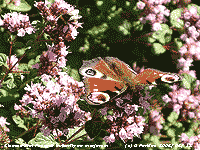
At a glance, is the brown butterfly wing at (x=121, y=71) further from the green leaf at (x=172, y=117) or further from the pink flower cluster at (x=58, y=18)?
the green leaf at (x=172, y=117)

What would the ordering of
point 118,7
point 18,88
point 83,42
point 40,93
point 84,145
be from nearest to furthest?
point 40,93 → point 18,88 → point 84,145 → point 83,42 → point 118,7

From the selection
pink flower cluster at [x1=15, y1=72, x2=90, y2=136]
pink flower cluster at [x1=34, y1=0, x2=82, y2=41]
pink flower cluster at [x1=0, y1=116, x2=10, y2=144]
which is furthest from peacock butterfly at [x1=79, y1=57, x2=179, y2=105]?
pink flower cluster at [x1=0, y1=116, x2=10, y2=144]

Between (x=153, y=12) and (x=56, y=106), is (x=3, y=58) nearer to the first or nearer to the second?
(x=56, y=106)

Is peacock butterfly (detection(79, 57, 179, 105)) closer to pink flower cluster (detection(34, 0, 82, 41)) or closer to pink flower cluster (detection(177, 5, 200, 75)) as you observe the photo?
pink flower cluster (detection(34, 0, 82, 41))

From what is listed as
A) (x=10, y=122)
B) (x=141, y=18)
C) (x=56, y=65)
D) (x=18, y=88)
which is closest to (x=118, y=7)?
(x=141, y=18)

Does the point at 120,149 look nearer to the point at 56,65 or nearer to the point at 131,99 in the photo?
the point at 131,99

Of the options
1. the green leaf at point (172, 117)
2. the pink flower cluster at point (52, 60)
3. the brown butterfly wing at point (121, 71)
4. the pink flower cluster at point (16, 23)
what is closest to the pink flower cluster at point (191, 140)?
the green leaf at point (172, 117)

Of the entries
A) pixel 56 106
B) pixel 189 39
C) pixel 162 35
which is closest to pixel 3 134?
pixel 56 106
